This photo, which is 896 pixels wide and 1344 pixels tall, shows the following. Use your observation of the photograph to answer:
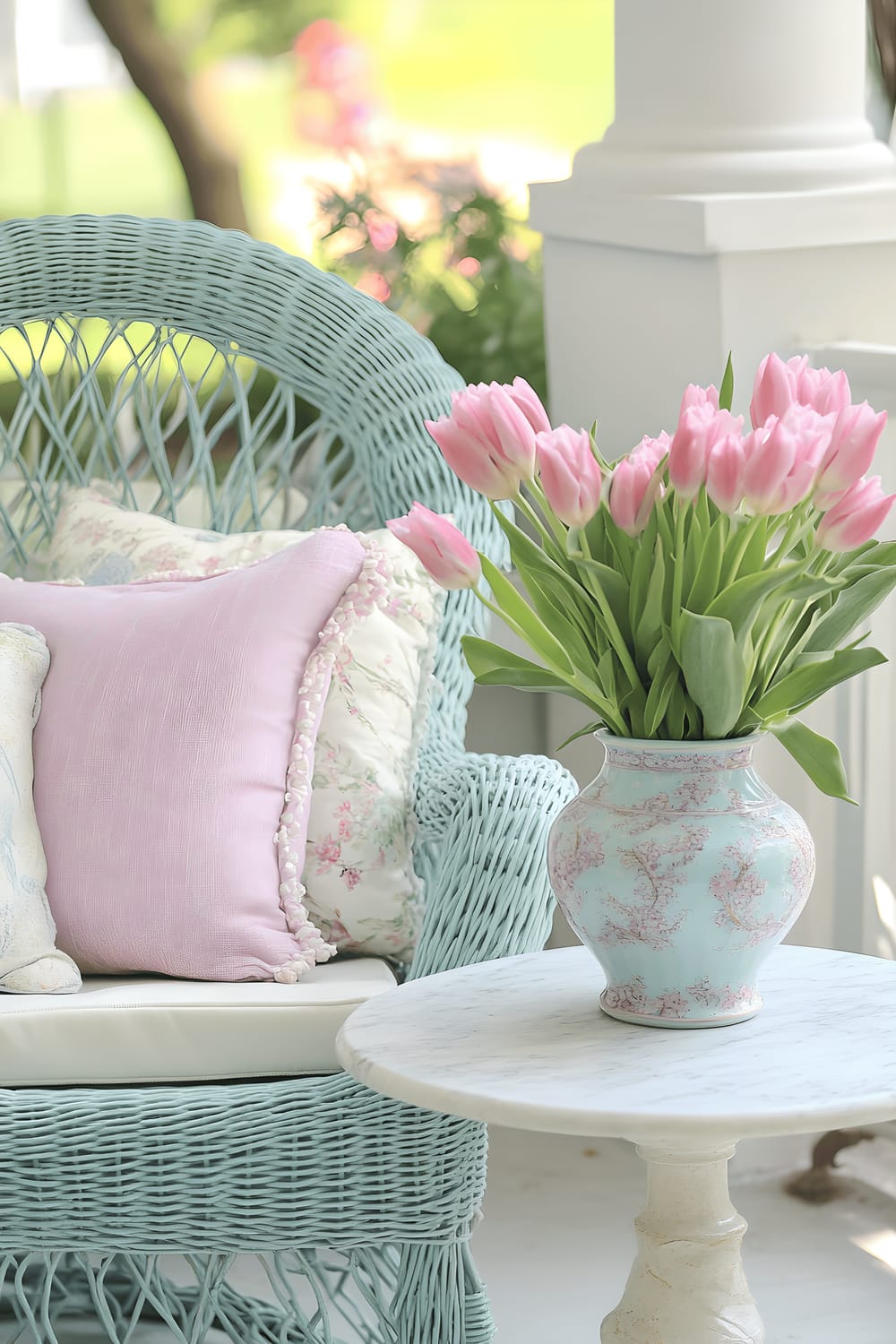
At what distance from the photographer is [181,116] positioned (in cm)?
296

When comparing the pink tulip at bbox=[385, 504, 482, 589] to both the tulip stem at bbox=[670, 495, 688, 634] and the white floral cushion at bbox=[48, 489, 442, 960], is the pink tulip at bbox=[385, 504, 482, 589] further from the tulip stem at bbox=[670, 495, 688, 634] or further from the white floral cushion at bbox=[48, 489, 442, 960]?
the white floral cushion at bbox=[48, 489, 442, 960]

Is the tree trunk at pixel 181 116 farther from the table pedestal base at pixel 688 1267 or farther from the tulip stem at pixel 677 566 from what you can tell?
the table pedestal base at pixel 688 1267

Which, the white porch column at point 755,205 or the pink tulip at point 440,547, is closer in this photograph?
the pink tulip at point 440,547

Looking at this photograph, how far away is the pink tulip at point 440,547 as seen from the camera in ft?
3.32

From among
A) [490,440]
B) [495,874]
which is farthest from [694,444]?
[495,874]

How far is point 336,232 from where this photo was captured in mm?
2520

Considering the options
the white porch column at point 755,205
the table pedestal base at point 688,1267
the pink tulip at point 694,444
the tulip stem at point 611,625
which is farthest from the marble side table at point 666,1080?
the white porch column at point 755,205

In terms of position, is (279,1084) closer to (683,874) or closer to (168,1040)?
(168,1040)

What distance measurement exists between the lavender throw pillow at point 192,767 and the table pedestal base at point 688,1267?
1.55 feet

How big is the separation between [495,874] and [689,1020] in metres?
0.30

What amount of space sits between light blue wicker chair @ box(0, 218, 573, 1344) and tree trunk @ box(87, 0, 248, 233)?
113 centimetres

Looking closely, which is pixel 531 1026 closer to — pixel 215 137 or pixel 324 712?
pixel 324 712

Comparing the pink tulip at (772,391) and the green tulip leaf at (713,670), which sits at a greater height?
the pink tulip at (772,391)

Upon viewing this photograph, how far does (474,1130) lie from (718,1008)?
279mm
